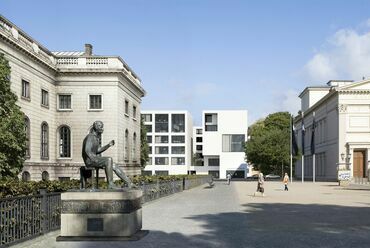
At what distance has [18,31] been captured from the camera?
40688mm

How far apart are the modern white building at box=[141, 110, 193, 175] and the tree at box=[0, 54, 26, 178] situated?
90.6m

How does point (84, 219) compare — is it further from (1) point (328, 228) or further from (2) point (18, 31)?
(2) point (18, 31)

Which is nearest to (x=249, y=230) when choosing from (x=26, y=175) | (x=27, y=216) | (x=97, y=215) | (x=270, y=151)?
(x=97, y=215)

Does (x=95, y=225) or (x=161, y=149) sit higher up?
(x=95, y=225)

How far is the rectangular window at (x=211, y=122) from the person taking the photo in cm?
11950

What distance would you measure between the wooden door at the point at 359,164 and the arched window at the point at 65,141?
155 ft

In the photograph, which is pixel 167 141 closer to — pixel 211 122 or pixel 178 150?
pixel 178 150

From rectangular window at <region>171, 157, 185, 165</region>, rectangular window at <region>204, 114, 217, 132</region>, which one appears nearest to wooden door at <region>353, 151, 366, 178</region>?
rectangular window at <region>204, 114, 217, 132</region>

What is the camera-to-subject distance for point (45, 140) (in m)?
47.1

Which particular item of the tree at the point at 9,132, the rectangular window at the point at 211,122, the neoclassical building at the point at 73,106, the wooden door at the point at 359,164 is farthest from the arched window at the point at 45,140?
the rectangular window at the point at 211,122

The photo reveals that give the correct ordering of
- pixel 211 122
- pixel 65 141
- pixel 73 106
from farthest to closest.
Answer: pixel 211 122, pixel 65 141, pixel 73 106

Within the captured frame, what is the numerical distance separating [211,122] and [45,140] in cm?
7554

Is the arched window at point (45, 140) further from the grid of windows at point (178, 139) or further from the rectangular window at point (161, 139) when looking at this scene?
the grid of windows at point (178, 139)

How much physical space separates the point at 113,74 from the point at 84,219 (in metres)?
38.0
